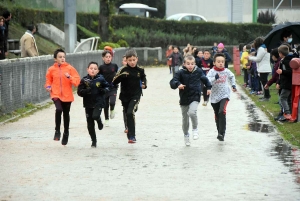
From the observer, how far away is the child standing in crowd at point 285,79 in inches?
631

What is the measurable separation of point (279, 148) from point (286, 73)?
3605mm

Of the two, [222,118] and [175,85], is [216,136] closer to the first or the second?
[222,118]

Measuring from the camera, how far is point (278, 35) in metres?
21.8

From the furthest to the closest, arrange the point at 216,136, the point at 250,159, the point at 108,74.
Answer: the point at 108,74, the point at 216,136, the point at 250,159

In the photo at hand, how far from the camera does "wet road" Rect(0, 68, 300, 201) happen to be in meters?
8.98

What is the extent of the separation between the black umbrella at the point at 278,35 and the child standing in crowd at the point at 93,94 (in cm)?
913

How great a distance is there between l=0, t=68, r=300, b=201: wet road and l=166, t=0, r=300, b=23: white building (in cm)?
4420

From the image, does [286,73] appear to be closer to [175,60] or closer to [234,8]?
[175,60]

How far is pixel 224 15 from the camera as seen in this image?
213 ft

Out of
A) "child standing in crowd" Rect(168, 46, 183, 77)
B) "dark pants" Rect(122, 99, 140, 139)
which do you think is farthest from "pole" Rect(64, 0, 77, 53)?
"dark pants" Rect(122, 99, 140, 139)

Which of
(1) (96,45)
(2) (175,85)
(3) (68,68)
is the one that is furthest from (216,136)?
(1) (96,45)

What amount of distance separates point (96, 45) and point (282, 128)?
23270 millimetres

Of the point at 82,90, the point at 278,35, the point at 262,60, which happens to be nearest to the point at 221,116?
the point at 82,90

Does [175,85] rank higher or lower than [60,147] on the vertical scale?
higher
